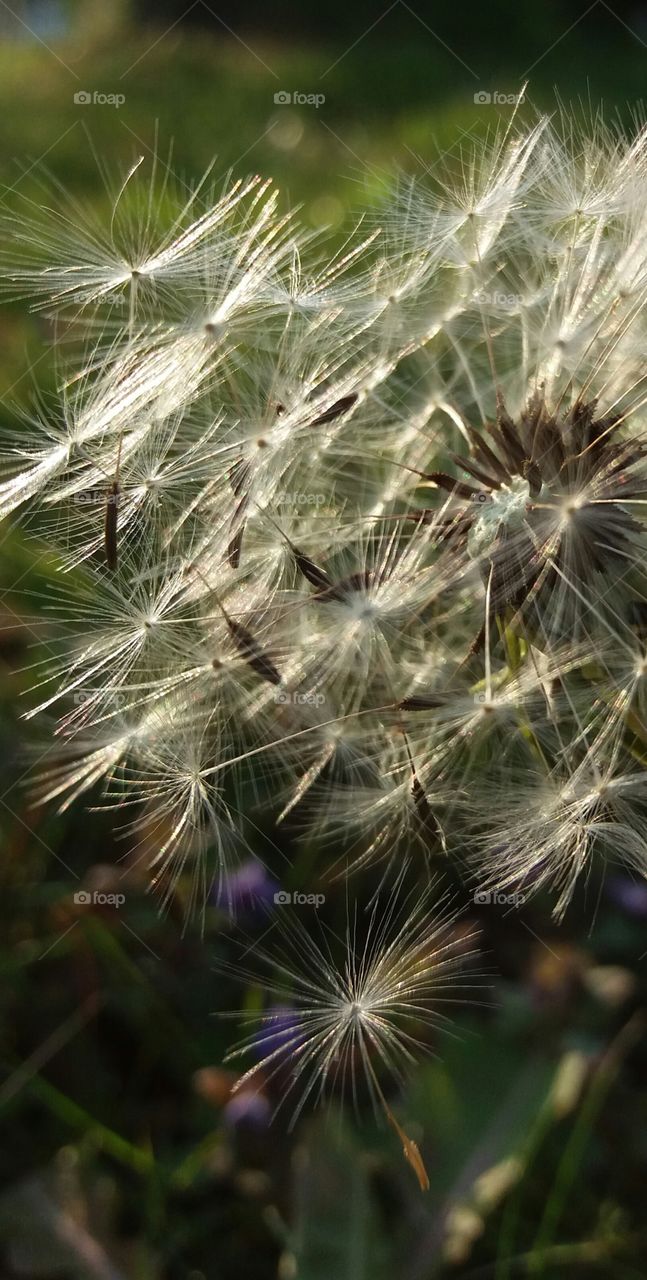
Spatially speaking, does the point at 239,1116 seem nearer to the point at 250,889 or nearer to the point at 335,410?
the point at 250,889

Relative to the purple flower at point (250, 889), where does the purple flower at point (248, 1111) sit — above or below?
below

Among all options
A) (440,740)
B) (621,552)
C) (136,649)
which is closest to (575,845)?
(440,740)
